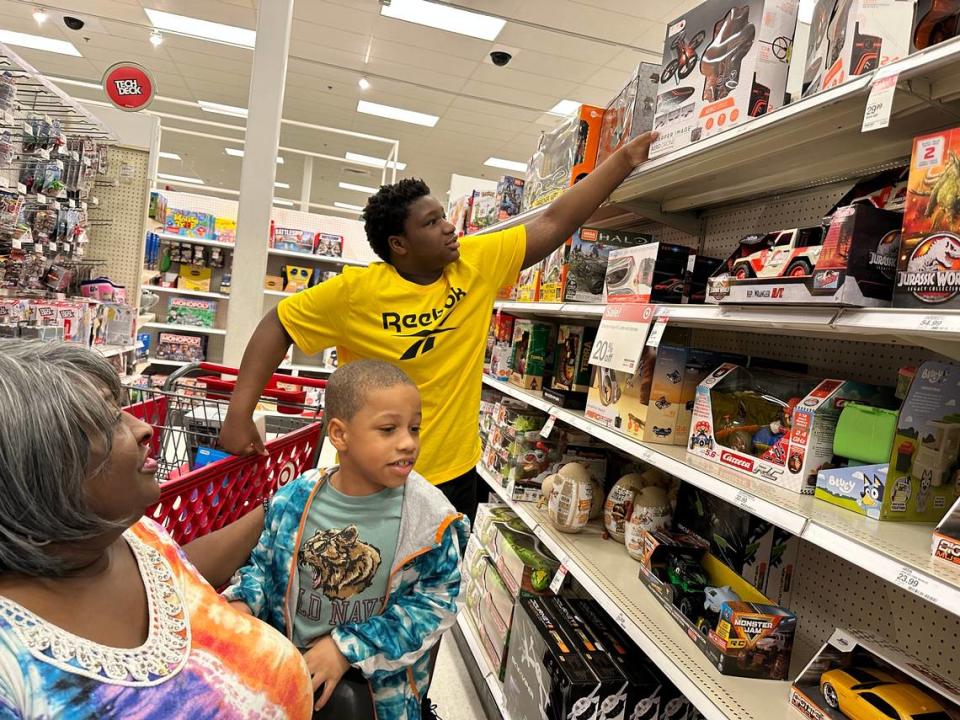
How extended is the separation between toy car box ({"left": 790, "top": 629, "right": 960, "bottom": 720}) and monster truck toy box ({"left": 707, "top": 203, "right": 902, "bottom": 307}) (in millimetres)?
641

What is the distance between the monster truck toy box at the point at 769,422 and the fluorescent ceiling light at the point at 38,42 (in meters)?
9.95

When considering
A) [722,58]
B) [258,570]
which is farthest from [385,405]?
[722,58]

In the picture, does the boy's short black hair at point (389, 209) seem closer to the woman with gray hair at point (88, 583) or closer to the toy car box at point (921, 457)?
the woman with gray hair at point (88, 583)

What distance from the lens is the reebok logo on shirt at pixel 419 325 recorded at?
1849mm

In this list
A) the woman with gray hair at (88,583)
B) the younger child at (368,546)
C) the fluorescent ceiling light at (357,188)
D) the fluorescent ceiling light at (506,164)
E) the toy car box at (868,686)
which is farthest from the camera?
the fluorescent ceiling light at (357,188)

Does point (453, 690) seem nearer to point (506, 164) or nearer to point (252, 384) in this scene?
point (252, 384)

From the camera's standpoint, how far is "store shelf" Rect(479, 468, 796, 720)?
131cm

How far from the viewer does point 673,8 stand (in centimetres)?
567

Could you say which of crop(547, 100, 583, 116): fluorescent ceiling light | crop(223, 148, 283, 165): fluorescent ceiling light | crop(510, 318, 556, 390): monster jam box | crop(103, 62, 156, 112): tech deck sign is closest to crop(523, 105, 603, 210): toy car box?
crop(510, 318, 556, 390): monster jam box

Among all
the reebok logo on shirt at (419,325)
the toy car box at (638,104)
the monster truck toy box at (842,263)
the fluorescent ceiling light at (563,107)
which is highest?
the fluorescent ceiling light at (563,107)

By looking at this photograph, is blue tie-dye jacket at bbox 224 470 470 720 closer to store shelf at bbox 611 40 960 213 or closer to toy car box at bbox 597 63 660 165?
store shelf at bbox 611 40 960 213

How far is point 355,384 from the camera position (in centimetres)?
135

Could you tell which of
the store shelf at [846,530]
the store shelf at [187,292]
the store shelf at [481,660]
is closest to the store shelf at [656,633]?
the store shelf at [846,530]

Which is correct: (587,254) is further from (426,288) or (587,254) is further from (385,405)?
(385,405)
